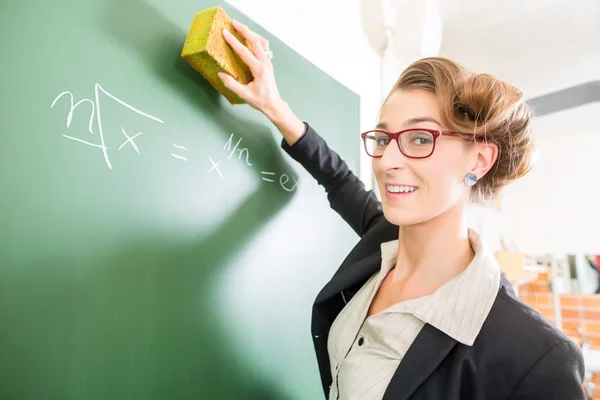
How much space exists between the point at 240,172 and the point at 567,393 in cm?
67

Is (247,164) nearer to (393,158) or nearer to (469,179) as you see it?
(393,158)

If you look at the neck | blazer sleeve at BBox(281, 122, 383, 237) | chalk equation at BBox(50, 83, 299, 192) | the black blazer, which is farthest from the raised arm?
the black blazer

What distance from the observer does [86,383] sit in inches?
21.1

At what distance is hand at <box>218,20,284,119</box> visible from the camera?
697 millimetres

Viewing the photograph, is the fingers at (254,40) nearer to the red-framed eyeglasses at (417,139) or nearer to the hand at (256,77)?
the hand at (256,77)

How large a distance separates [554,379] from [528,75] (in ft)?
6.73

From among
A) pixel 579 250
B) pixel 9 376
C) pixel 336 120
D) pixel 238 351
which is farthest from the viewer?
pixel 579 250

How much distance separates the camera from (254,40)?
0.73m

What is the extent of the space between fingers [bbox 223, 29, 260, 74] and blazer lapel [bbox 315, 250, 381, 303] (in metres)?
0.48

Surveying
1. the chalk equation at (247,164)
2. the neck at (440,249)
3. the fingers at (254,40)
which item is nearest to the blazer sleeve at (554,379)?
the neck at (440,249)

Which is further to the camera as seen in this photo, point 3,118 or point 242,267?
point 242,267

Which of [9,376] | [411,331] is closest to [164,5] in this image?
[9,376]

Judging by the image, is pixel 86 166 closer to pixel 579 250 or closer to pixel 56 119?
pixel 56 119

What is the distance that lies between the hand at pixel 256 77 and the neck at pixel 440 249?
0.40m
